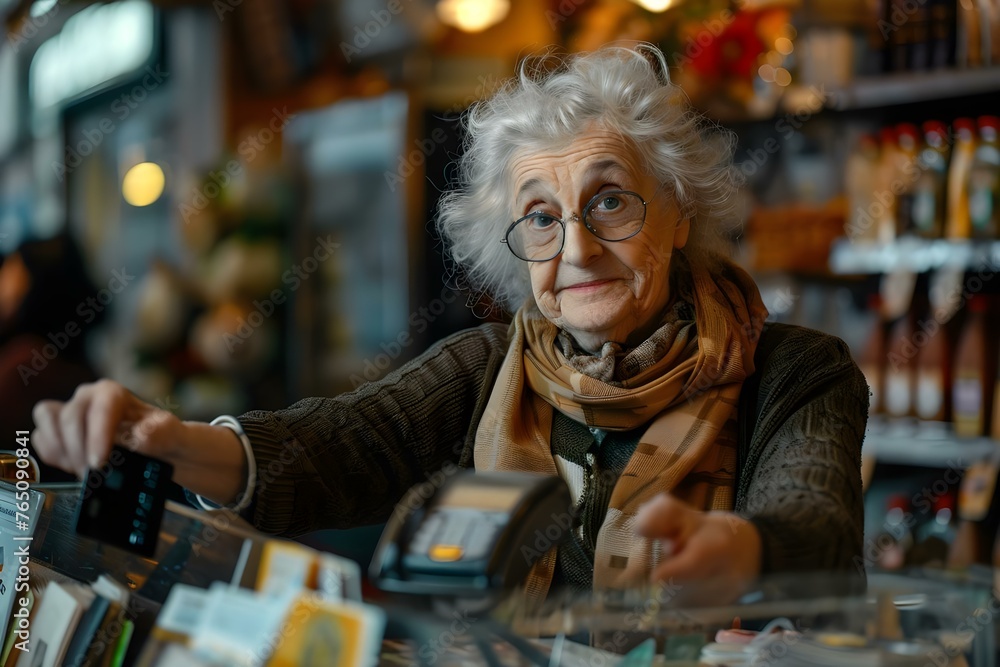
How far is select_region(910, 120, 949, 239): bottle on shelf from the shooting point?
108 inches

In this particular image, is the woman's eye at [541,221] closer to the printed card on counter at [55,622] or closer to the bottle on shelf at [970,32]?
the printed card on counter at [55,622]

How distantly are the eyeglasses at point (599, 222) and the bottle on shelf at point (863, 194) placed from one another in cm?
178

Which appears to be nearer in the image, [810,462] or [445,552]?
[445,552]

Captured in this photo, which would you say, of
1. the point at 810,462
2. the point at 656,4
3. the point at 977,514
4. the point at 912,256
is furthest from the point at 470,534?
the point at 656,4

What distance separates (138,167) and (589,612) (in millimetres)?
3427

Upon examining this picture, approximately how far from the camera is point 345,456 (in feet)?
4.43

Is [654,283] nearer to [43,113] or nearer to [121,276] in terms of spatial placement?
[121,276]

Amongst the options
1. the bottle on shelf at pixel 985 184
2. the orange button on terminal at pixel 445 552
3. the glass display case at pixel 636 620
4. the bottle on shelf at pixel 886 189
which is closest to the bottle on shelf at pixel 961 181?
the bottle on shelf at pixel 985 184

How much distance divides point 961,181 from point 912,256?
0.24 m

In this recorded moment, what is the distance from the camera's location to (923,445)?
2.69 m

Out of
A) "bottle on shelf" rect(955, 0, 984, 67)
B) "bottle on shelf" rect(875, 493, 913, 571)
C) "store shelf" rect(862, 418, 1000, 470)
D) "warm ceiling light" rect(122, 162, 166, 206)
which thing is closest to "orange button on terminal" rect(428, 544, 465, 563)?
→ "store shelf" rect(862, 418, 1000, 470)

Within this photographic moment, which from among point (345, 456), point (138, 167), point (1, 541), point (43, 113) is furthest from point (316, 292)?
point (1, 541)

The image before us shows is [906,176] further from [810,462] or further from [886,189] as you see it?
[810,462]

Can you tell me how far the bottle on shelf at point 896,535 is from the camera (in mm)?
2693
